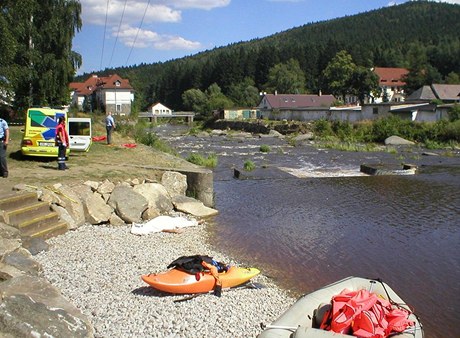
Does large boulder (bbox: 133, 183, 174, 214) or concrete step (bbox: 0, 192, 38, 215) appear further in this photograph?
large boulder (bbox: 133, 183, 174, 214)

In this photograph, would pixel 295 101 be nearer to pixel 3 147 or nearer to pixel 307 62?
pixel 307 62

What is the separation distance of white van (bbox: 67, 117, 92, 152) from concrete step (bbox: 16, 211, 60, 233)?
8803 millimetres

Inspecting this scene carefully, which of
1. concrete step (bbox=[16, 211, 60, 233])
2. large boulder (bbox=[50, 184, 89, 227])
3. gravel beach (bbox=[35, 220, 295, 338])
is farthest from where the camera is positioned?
large boulder (bbox=[50, 184, 89, 227])

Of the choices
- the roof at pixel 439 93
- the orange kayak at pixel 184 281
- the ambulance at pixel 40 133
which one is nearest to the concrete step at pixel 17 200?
the orange kayak at pixel 184 281

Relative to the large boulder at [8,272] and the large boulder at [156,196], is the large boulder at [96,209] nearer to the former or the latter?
the large boulder at [156,196]

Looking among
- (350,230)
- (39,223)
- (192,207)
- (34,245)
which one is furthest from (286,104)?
(34,245)

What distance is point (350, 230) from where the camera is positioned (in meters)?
15.7

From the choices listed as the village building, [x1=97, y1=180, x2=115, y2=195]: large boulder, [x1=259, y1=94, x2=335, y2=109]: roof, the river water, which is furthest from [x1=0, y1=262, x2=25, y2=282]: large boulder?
[x1=259, y1=94, x2=335, y2=109]: roof

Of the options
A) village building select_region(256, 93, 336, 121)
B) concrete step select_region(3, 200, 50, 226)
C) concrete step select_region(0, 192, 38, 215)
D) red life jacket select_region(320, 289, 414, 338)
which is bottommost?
red life jacket select_region(320, 289, 414, 338)

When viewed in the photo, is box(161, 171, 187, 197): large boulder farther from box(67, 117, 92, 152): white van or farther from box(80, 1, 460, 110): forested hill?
box(80, 1, 460, 110): forested hill

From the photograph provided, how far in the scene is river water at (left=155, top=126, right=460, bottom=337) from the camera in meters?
11.0

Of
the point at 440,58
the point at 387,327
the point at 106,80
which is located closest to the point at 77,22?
the point at 387,327

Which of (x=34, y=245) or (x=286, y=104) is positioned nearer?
(x=34, y=245)

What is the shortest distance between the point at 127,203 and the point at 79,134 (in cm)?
792
